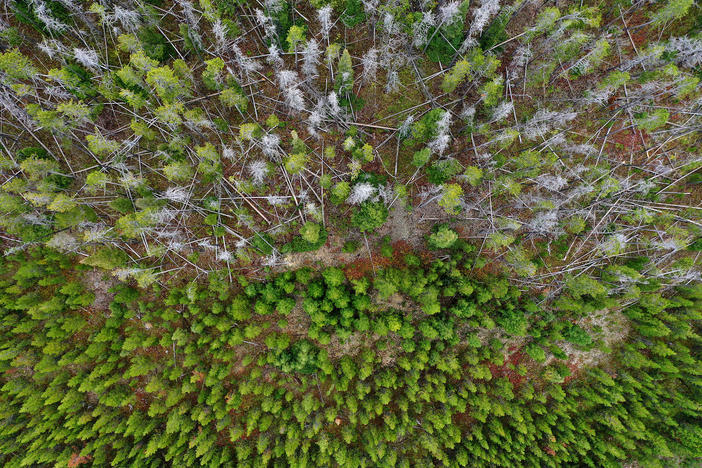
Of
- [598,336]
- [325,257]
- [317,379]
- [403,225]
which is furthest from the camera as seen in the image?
[598,336]

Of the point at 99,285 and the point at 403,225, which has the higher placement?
the point at 99,285

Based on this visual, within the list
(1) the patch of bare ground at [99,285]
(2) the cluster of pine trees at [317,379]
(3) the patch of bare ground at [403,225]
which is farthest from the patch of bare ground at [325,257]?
(1) the patch of bare ground at [99,285]

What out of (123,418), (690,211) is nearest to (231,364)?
(123,418)

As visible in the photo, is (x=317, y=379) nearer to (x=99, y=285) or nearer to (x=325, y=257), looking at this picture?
(x=325, y=257)

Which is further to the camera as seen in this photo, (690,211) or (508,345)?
(508,345)

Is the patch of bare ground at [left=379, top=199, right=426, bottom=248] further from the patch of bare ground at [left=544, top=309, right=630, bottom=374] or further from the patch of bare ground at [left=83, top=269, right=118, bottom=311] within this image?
the patch of bare ground at [left=83, top=269, right=118, bottom=311]

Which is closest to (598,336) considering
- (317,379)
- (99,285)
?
(317,379)

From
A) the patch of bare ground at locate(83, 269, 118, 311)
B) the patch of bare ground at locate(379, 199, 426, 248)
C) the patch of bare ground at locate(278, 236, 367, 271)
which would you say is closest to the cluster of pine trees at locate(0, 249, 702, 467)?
the patch of bare ground at locate(83, 269, 118, 311)

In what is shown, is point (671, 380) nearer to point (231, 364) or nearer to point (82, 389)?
point (231, 364)
